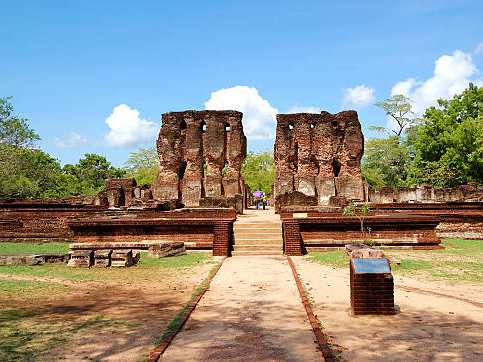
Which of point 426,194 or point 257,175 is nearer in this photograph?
point 426,194

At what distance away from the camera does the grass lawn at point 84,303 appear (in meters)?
4.69

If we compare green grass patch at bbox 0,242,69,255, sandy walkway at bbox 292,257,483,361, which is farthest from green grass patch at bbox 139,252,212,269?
sandy walkway at bbox 292,257,483,361

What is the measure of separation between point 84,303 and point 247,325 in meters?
2.62

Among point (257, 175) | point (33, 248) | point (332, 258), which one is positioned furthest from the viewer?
point (257, 175)

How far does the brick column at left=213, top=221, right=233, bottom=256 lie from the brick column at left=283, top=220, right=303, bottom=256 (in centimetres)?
153

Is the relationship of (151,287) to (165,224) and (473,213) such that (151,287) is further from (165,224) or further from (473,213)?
(473,213)

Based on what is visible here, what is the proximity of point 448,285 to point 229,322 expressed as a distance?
13.4 feet

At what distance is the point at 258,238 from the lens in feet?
42.9

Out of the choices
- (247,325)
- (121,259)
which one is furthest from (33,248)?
(247,325)

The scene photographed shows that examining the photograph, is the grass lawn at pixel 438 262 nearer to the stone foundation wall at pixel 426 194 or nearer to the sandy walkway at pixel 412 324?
the sandy walkway at pixel 412 324

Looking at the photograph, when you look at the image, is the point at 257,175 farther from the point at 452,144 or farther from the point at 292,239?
the point at 292,239

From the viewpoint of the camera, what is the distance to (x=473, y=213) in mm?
15477

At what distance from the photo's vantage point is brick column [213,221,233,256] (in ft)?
38.9

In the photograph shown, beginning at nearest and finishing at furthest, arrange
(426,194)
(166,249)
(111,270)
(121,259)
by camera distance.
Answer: (111,270), (121,259), (166,249), (426,194)
